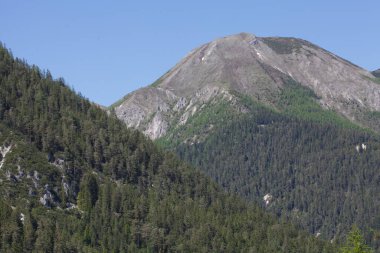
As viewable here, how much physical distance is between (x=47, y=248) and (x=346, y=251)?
113766 mm

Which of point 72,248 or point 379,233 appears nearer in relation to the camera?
point 379,233

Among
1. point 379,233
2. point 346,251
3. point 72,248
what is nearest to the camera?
point 379,233

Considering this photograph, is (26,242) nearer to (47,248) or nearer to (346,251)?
(47,248)

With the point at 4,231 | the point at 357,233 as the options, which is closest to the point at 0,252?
the point at 4,231

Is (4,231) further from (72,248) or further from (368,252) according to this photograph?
(368,252)

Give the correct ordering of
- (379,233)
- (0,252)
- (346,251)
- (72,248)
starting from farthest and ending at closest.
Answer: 1. (72,248)
2. (0,252)
3. (346,251)
4. (379,233)

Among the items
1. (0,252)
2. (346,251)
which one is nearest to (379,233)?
(346,251)

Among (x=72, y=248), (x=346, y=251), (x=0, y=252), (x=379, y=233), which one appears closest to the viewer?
(x=379, y=233)

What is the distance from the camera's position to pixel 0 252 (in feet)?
615

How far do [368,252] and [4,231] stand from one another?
117 meters

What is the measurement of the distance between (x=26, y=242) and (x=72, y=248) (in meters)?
11.2

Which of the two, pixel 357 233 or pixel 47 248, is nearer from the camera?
pixel 357 233

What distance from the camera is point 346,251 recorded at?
95.7 m

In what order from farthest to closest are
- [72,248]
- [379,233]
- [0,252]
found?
1. [72,248]
2. [0,252]
3. [379,233]
